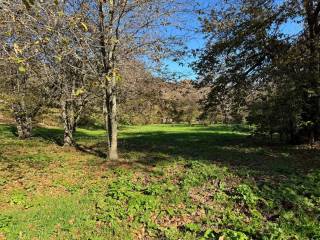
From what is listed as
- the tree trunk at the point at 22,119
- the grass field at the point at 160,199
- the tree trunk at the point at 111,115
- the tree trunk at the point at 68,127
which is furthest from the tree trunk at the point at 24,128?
the tree trunk at the point at 111,115

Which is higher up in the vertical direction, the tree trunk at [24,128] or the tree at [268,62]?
→ the tree at [268,62]

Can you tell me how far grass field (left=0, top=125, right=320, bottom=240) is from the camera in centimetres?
684

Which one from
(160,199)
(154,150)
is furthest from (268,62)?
(160,199)

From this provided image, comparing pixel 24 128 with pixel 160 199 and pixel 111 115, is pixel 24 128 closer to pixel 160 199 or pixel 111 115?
pixel 111 115

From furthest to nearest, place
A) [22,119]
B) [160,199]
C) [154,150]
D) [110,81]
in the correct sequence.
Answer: [22,119] → [154,150] → [110,81] → [160,199]

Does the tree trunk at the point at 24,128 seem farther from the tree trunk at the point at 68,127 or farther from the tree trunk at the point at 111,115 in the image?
the tree trunk at the point at 111,115

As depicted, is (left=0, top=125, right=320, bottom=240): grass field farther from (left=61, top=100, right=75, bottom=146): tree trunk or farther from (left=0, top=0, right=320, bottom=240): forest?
(left=61, top=100, right=75, bottom=146): tree trunk

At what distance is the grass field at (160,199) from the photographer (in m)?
6.84

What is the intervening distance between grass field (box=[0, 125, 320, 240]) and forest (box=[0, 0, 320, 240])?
31 mm

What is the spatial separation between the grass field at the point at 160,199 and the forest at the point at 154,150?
3cm

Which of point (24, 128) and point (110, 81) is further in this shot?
point (24, 128)

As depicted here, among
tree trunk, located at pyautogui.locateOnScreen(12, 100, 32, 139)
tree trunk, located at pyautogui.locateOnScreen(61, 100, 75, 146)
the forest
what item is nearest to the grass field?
the forest

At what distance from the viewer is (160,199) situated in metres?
8.29

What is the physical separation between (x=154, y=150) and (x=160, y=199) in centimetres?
774
